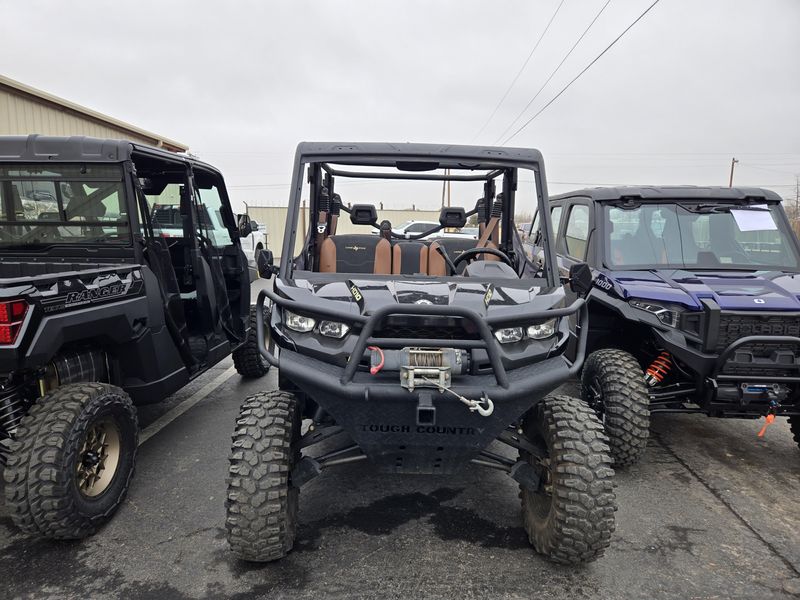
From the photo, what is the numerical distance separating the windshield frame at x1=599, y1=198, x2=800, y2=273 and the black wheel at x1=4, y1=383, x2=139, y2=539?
13.5 feet

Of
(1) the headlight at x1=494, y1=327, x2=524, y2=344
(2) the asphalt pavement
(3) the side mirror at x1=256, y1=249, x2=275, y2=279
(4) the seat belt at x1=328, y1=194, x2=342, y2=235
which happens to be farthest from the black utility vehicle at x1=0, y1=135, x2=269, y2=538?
(1) the headlight at x1=494, y1=327, x2=524, y2=344

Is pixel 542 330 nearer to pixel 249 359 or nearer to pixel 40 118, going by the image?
pixel 249 359

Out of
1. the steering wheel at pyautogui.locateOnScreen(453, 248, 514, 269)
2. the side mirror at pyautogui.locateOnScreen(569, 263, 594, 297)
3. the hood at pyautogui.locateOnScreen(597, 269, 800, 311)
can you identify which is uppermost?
the steering wheel at pyautogui.locateOnScreen(453, 248, 514, 269)

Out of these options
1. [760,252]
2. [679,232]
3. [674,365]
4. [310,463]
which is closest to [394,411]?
[310,463]

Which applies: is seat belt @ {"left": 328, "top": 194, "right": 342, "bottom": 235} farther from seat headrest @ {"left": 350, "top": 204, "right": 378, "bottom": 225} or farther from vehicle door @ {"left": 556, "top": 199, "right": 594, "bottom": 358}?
vehicle door @ {"left": 556, "top": 199, "right": 594, "bottom": 358}

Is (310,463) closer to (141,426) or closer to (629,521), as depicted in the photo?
(629,521)

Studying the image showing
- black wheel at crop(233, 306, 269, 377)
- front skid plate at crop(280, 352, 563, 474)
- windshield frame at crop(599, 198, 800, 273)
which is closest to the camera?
front skid plate at crop(280, 352, 563, 474)

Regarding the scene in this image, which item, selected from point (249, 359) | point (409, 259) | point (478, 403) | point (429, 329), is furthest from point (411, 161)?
point (249, 359)

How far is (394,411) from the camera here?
2.43m

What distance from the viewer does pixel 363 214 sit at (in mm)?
4117

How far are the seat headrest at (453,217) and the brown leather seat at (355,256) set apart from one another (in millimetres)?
491

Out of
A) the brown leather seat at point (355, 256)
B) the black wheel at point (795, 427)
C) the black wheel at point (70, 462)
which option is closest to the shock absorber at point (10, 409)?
the black wheel at point (70, 462)

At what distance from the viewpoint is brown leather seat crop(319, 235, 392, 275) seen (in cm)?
366

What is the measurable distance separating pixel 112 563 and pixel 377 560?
141cm
